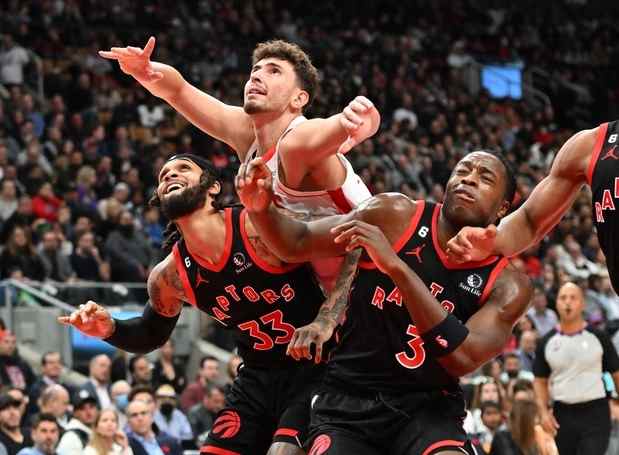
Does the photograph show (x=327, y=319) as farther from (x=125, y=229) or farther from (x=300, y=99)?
(x=125, y=229)

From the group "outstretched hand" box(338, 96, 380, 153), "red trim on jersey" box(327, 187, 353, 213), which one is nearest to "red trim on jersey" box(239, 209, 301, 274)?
"red trim on jersey" box(327, 187, 353, 213)

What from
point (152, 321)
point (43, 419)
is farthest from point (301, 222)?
point (43, 419)

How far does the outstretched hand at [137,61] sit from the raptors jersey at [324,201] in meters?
0.99

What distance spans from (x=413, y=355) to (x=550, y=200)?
1063 mm

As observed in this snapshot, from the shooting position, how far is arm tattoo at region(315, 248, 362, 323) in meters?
5.24

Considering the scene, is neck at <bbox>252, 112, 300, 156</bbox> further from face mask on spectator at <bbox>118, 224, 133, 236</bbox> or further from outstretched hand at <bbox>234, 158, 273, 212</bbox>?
face mask on spectator at <bbox>118, 224, 133, 236</bbox>

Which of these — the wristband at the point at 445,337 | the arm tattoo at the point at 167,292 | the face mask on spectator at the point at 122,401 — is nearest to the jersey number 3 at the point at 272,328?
the arm tattoo at the point at 167,292

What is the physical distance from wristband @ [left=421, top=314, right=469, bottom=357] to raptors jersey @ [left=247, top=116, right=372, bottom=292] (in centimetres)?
85

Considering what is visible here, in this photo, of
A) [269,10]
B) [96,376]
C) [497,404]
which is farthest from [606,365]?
[269,10]

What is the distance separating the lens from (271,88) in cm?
599

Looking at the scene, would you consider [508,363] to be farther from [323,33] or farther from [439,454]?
[323,33]

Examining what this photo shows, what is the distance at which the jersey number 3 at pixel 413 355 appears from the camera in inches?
202

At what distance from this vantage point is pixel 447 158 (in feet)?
70.8

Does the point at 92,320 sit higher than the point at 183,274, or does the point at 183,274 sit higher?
the point at 183,274
